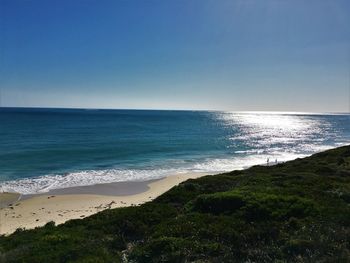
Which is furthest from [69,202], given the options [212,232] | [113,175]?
[212,232]

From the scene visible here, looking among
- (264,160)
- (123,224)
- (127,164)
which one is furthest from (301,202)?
(264,160)

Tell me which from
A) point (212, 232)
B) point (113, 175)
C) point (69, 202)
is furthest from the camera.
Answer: point (113, 175)

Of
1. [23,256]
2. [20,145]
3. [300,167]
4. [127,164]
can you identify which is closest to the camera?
[23,256]

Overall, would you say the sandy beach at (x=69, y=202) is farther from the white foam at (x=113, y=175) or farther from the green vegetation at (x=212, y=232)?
the green vegetation at (x=212, y=232)

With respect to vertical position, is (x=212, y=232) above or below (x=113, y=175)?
above

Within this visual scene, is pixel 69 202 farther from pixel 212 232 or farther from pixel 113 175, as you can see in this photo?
pixel 212 232

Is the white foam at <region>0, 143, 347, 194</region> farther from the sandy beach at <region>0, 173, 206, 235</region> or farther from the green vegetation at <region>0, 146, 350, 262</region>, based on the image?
the green vegetation at <region>0, 146, 350, 262</region>

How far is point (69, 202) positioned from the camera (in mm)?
22469

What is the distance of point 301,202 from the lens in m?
10.9

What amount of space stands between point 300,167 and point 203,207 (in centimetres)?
1139

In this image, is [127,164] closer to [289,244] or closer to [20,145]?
[20,145]

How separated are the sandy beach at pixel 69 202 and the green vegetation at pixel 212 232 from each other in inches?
319

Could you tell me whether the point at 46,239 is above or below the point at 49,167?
above

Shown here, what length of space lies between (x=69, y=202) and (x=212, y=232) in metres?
15.5
